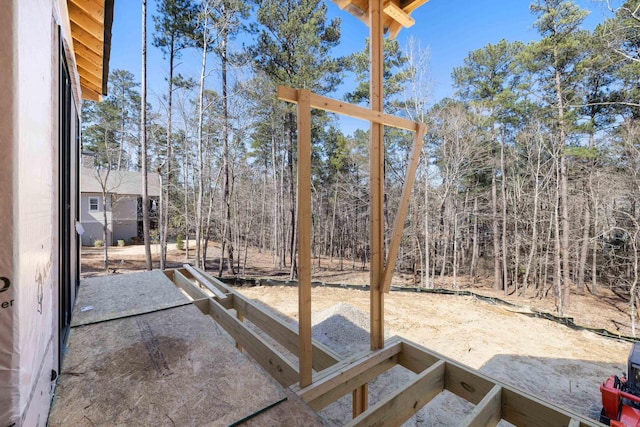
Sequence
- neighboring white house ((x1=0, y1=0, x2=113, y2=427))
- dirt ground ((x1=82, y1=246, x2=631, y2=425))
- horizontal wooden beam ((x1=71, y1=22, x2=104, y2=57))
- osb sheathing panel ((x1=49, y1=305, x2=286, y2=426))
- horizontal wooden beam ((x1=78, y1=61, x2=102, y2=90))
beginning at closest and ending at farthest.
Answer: neighboring white house ((x1=0, y1=0, x2=113, y2=427)) < osb sheathing panel ((x1=49, y1=305, x2=286, y2=426)) < horizontal wooden beam ((x1=71, y1=22, x2=104, y2=57)) < horizontal wooden beam ((x1=78, y1=61, x2=102, y2=90)) < dirt ground ((x1=82, y1=246, x2=631, y2=425))

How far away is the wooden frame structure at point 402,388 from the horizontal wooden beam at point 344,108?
1657 mm

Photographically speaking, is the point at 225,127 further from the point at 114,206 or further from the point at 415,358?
the point at 415,358

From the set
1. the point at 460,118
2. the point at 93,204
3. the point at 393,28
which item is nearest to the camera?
the point at 393,28

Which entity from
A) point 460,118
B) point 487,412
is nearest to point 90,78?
point 487,412

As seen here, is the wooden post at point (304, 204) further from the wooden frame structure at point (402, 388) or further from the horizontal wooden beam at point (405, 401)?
the horizontal wooden beam at point (405, 401)

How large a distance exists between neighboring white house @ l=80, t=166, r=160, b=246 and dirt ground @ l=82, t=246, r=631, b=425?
7.46 meters

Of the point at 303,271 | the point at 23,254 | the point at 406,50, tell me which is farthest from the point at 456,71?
the point at 23,254

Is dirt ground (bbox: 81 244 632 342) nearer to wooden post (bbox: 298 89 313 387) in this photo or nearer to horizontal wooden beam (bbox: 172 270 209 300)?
horizontal wooden beam (bbox: 172 270 209 300)

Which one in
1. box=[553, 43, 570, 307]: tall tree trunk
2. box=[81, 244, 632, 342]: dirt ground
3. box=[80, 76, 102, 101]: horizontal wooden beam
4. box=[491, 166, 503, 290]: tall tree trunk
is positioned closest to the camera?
box=[80, 76, 102, 101]: horizontal wooden beam

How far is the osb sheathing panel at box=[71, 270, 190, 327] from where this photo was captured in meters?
2.50

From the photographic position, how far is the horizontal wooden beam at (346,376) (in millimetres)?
1808

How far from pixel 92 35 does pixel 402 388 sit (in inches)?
177

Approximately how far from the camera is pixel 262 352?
2.33 meters

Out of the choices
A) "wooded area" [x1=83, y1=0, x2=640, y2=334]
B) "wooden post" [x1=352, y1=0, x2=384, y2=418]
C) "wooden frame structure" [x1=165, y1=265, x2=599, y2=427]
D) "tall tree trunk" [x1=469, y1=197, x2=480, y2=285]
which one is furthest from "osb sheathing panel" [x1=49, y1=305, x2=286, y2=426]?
"tall tree trunk" [x1=469, y1=197, x2=480, y2=285]
